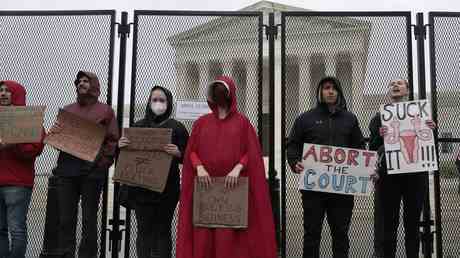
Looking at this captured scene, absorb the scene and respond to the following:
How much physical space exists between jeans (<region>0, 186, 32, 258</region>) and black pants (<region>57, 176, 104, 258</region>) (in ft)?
1.23

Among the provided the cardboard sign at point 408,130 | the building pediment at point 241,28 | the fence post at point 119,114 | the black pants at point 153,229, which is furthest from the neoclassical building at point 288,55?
the black pants at point 153,229

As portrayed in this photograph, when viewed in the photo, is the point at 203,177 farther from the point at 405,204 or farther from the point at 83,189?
the point at 405,204

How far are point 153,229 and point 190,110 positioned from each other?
1501 mm

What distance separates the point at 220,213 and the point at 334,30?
288 centimetres

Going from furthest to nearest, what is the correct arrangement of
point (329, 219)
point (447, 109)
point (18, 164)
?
1. point (447, 109)
2. point (18, 164)
3. point (329, 219)

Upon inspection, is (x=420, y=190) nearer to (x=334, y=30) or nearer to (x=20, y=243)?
(x=334, y=30)

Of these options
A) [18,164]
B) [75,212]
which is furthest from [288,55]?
[18,164]

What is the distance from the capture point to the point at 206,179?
14.4 feet

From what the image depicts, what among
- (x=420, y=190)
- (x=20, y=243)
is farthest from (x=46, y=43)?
(x=420, y=190)

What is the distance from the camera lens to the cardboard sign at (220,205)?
14.2 feet

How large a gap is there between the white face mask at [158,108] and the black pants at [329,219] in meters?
1.66

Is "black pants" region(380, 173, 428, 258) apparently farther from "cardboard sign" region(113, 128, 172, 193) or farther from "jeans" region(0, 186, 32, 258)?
"jeans" region(0, 186, 32, 258)

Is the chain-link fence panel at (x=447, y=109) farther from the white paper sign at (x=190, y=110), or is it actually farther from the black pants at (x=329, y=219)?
the white paper sign at (x=190, y=110)

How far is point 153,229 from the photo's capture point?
16.1ft
